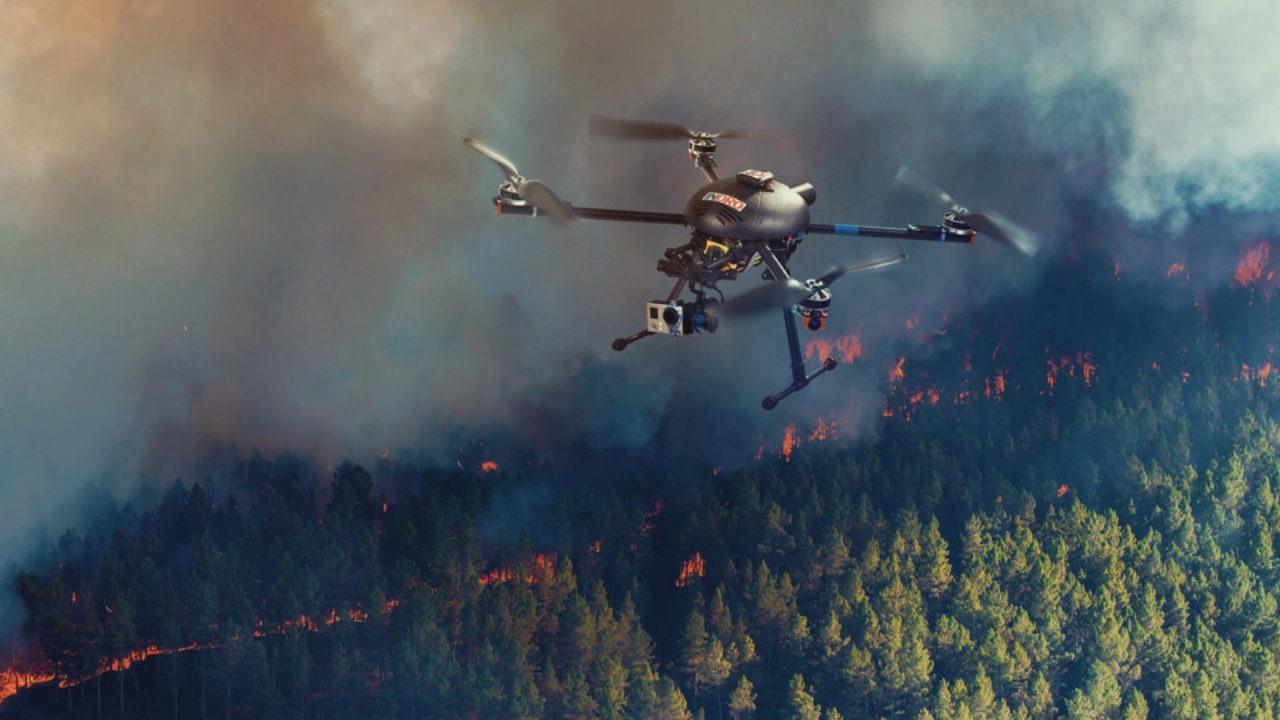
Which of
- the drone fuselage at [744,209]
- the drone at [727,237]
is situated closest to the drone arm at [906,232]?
the drone at [727,237]

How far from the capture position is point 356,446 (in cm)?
6331

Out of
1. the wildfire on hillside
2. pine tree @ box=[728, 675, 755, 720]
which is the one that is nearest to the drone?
pine tree @ box=[728, 675, 755, 720]

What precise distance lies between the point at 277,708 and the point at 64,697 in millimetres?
6622

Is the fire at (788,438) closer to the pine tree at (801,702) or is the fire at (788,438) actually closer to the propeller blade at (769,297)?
the pine tree at (801,702)

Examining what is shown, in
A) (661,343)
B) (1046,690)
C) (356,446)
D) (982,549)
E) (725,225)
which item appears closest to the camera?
(725,225)

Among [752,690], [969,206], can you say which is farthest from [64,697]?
[969,206]

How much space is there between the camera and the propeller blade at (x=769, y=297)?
3484 cm

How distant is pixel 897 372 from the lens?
74812 mm

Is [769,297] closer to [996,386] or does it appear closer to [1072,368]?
[996,386]

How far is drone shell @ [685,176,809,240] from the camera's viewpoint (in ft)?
119

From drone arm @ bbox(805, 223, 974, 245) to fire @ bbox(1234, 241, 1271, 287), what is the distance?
41500 millimetres

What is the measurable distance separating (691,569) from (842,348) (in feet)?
59.9

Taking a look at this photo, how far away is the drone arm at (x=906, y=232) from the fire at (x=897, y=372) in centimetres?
3402

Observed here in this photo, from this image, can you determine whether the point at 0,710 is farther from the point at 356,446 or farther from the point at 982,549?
the point at 982,549
